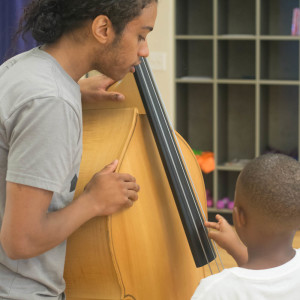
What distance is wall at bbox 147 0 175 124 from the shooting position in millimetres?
4164

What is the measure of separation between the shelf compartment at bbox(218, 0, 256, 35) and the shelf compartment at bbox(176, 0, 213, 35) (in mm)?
144

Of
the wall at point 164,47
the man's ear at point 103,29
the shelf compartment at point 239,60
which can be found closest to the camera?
the man's ear at point 103,29

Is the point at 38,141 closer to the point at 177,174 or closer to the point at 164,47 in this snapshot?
the point at 177,174

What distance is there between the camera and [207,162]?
13.8ft

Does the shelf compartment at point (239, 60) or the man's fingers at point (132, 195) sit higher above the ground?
the shelf compartment at point (239, 60)

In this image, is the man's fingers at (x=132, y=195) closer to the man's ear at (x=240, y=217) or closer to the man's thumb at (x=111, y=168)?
the man's thumb at (x=111, y=168)

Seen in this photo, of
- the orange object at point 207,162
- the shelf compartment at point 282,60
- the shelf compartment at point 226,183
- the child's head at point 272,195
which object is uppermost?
the shelf compartment at point 282,60

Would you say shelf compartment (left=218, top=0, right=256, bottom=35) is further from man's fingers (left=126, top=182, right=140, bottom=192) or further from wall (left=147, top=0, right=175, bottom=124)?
man's fingers (left=126, top=182, right=140, bottom=192)

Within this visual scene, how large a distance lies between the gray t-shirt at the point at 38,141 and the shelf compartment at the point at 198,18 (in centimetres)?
343

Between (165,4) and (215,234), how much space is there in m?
3.05

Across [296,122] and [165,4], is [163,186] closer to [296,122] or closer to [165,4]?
[165,4]

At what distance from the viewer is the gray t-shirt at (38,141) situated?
1.03 meters

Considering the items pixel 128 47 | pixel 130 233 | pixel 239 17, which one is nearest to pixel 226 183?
pixel 239 17

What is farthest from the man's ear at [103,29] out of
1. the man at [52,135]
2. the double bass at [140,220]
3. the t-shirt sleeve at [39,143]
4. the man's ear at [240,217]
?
the man's ear at [240,217]
